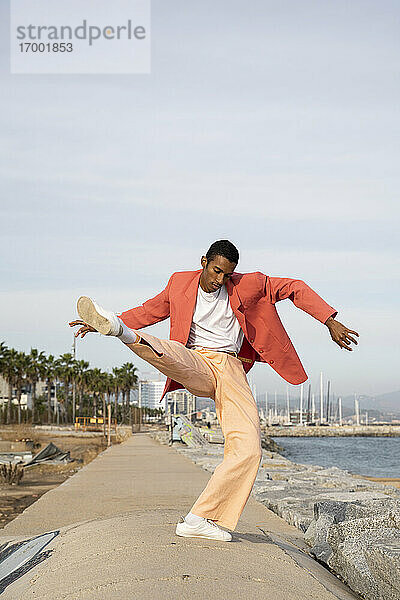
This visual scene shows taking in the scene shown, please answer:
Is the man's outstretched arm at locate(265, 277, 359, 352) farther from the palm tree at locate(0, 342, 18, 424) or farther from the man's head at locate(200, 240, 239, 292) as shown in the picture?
the palm tree at locate(0, 342, 18, 424)

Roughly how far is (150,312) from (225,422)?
39.5 inches

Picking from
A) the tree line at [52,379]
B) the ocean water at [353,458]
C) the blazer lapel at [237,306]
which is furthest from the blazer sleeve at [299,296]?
the tree line at [52,379]

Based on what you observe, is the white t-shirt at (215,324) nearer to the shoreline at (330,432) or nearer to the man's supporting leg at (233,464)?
the man's supporting leg at (233,464)

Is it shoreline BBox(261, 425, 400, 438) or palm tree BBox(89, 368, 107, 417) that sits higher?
palm tree BBox(89, 368, 107, 417)

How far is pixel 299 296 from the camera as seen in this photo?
15.0 feet

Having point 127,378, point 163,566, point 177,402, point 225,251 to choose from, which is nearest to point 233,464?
point 163,566

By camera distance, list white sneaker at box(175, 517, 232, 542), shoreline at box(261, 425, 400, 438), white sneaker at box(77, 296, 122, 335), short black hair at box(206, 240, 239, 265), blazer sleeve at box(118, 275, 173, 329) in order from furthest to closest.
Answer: shoreline at box(261, 425, 400, 438), blazer sleeve at box(118, 275, 173, 329), short black hair at box(206, 240, 239, 265), white sneaker at box(175, 517, 232, 542), white sneaker at box(77, 296, 122, 335)

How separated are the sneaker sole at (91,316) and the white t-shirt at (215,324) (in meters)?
0.98

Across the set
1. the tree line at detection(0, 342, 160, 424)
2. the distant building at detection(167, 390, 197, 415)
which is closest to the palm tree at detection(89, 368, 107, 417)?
the tree line at detection(0, 342, 160, 424)

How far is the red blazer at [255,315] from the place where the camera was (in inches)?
184

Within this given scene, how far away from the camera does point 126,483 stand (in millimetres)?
11031

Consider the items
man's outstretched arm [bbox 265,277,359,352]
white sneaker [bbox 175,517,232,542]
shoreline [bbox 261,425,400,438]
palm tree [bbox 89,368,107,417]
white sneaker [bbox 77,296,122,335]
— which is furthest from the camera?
shoreline [bbox 261,425,400,438]

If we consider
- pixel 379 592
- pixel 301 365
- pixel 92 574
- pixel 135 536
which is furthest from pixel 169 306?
pixel 379 592

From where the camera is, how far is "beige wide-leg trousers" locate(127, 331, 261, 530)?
14.1 feet
